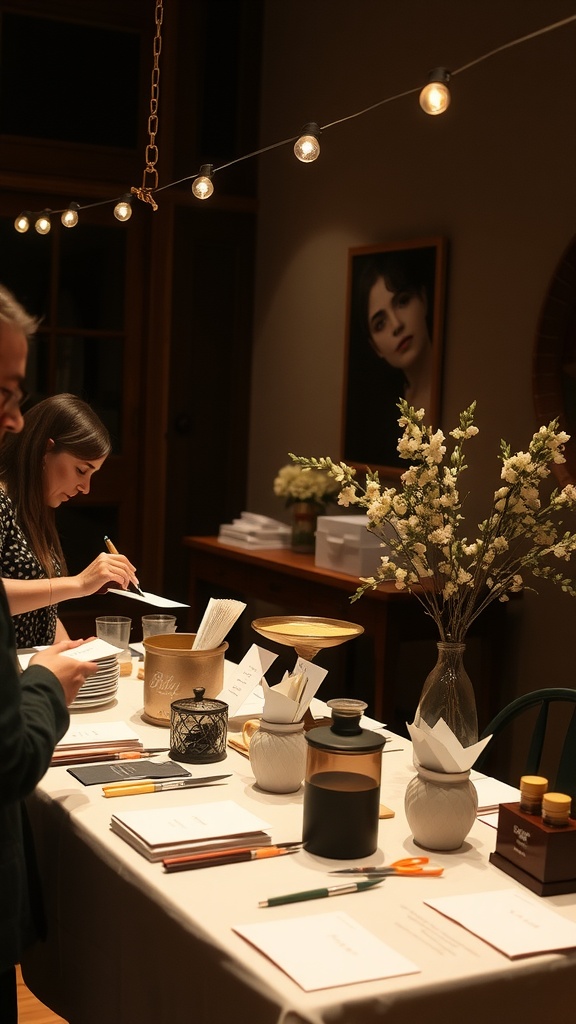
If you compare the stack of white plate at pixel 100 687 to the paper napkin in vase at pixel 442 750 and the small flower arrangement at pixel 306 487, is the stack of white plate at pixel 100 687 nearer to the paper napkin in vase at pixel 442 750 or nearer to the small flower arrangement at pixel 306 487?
the paper napkin in vase at pixel 442 750

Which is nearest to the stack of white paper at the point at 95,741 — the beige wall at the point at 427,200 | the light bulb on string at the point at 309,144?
the light bulb on string at the point at 309,144

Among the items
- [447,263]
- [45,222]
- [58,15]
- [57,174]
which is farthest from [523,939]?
[58,15]

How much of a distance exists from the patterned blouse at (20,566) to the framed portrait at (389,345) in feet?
6.75

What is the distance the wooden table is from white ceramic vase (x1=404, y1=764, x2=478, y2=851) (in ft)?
6.85

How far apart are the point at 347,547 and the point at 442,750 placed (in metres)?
2.53

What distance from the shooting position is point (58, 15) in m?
5.43

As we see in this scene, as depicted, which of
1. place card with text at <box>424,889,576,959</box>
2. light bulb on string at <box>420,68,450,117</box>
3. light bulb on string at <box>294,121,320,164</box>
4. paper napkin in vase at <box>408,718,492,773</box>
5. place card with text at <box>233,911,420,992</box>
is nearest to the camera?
place card with text at <box>233,911,420,992</box>

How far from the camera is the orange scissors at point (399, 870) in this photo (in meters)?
1.74

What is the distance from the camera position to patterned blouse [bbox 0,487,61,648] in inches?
117

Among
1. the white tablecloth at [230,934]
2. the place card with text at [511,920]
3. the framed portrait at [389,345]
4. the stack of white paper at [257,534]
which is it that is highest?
the framed portrait at [389,345]

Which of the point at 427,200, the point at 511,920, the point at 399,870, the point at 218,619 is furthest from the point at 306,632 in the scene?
the point at 427,200

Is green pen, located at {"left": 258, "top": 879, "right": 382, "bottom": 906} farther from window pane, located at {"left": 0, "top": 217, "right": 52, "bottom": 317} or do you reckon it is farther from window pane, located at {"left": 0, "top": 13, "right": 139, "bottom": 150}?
window pane, located at {"left": 0, "top": 13, "right": 139, "bottom": 150}

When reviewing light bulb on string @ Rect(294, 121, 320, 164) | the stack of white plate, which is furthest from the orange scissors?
light bulb on string @ Rect(294, 121, 320, 164)

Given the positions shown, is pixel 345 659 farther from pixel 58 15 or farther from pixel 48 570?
pixel 58 15
